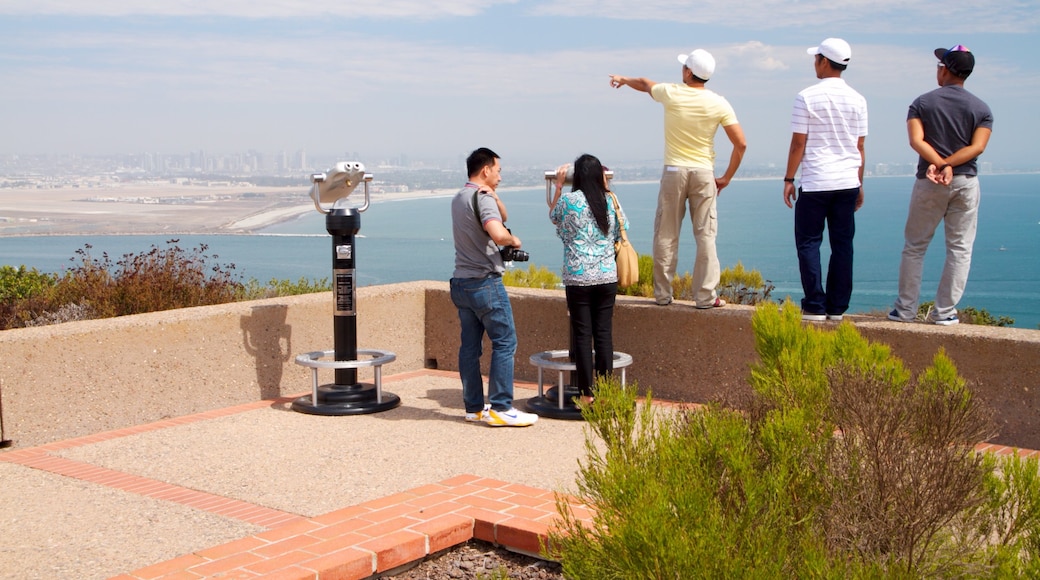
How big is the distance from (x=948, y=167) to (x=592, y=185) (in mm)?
2439

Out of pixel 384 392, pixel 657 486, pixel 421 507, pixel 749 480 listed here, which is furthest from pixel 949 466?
pixel 384 392

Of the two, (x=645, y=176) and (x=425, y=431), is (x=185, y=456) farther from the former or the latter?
(x=645, y=176)

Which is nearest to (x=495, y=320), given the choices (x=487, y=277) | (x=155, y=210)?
(x=487, y=277)

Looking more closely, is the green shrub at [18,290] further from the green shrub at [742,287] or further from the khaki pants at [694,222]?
the green shrub at [742,287]

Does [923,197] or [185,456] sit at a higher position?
[923,197]

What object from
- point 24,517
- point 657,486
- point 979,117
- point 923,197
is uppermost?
point 979,117

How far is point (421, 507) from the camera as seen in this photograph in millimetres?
5281

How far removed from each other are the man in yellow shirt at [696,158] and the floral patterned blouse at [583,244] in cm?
97

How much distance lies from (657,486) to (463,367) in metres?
4.46

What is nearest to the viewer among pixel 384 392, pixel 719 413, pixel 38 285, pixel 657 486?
pixel 657 486

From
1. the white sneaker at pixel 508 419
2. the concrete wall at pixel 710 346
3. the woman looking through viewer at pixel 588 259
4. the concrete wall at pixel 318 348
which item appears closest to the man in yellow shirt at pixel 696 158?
the concrete wall at pixel 710 346

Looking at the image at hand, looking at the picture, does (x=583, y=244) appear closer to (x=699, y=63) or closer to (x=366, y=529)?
(x=699, y=63)

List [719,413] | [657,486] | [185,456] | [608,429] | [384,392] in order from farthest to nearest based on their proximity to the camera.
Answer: [384,392] < [185,456] < [719,413] < [608,429] < [657,486]

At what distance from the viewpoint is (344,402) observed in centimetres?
798
